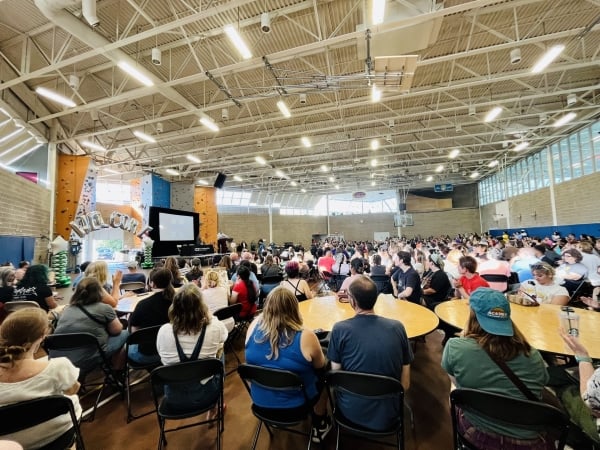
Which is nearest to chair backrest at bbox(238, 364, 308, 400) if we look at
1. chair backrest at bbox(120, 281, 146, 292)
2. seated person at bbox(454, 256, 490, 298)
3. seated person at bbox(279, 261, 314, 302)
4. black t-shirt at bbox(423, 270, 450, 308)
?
seated person at bbox(279, 261, 314, 302)

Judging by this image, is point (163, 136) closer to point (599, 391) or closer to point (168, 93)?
point (168, 93)

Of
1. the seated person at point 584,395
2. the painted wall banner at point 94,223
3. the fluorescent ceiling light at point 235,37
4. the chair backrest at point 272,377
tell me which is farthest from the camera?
the painted wall banner at point 94,223

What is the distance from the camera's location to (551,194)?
37.8ft

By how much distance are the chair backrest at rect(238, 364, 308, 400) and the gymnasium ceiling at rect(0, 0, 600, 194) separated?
4769 mm

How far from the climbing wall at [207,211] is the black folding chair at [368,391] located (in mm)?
13881

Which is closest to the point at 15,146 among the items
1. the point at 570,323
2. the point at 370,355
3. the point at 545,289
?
the point at 370,355

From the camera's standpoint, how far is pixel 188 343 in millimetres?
1938

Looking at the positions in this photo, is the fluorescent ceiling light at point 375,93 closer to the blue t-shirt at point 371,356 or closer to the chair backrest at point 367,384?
the blue t-shirt at point 371,356

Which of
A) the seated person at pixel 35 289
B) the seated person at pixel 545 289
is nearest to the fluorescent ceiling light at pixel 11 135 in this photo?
the seated person at pixel 35 289

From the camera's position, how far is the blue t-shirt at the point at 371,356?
1.57 metres

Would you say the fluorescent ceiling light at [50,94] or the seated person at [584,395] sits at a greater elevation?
the fluorescent ceiling light at [50,94]

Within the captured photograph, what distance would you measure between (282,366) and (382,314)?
139 cm

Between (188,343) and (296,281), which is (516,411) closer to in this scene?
(188,343)

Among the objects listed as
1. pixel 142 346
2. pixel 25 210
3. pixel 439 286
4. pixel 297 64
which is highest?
pixel 297 64
